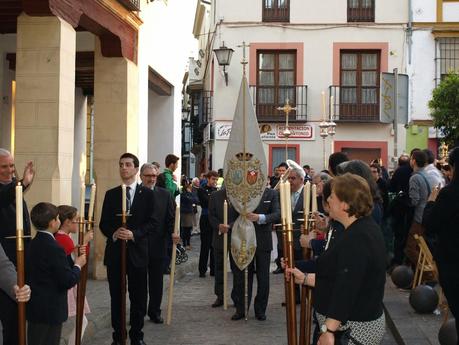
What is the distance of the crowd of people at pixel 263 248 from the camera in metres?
4.16

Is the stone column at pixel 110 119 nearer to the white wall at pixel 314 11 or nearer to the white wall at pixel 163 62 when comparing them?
the white wall at pixel 163 62

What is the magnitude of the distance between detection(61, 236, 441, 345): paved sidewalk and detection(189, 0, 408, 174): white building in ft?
56.1

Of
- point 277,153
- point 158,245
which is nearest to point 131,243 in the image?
point 158,245

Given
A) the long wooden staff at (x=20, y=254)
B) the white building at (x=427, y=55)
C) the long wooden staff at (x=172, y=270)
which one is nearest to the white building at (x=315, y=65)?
the white building at (x=427, y=55)

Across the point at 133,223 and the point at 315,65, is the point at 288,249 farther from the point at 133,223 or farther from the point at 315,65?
the point at 315,65

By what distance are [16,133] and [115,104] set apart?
111 inches

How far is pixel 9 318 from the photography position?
539 cm

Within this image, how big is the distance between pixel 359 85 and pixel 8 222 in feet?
75.5

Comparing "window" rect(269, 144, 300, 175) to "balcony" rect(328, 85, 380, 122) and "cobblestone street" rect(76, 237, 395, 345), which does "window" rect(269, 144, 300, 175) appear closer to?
"balcony" rect(328, 85, 380, 122)

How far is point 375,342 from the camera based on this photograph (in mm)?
4289

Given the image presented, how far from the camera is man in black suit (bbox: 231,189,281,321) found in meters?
9.00

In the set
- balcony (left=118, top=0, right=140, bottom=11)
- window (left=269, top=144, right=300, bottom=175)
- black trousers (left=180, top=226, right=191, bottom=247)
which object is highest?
balcony (left=118, top=0, right=140, bottom=11)

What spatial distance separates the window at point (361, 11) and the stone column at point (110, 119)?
59.8 feet

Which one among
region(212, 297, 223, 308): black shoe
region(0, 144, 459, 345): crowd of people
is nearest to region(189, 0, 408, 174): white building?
region(0, 144, 459, 345): crowd of people
